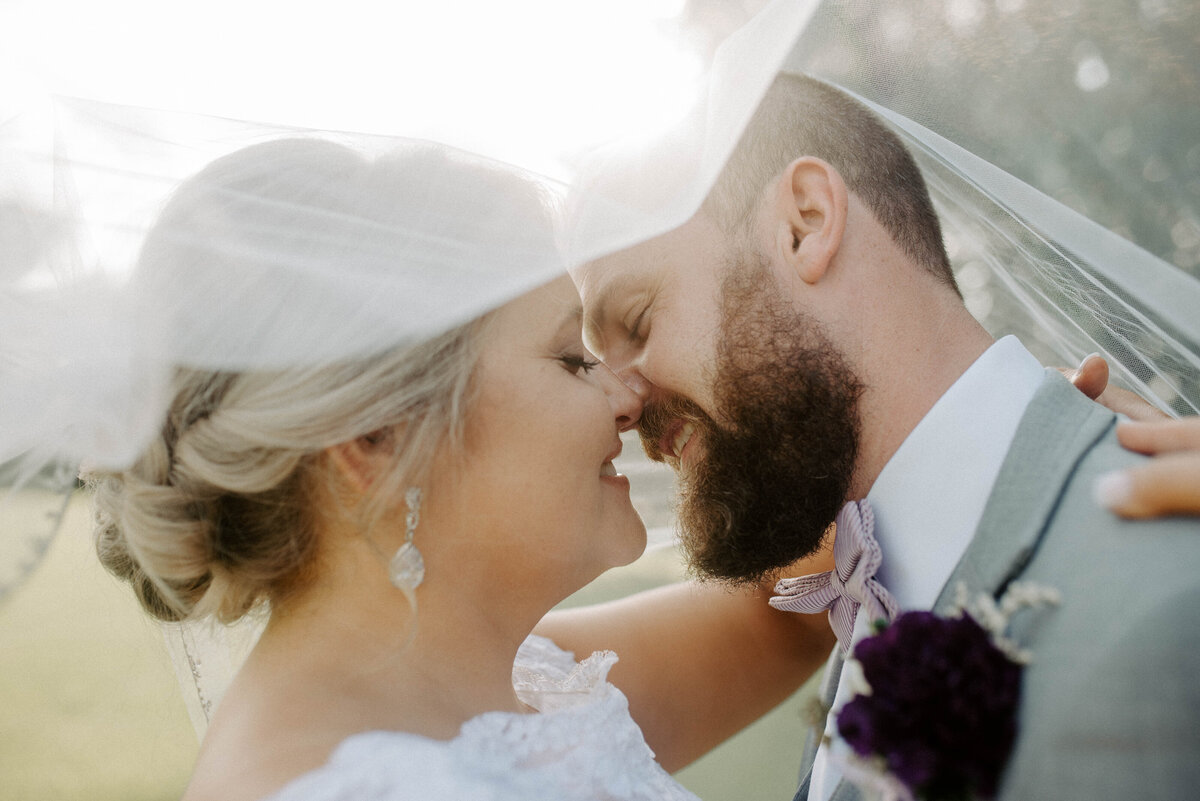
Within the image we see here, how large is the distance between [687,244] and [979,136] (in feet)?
2.79

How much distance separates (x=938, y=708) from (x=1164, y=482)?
54 cm

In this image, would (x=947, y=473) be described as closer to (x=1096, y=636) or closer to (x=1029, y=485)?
(x=1029, y=485)

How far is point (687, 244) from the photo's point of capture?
7.60 ft

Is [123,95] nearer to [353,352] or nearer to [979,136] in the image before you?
[353,352]

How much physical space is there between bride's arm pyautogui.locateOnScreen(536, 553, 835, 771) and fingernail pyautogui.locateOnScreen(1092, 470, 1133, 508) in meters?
1.44

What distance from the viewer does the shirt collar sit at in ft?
5.93

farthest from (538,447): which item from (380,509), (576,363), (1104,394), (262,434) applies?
(1104,394)

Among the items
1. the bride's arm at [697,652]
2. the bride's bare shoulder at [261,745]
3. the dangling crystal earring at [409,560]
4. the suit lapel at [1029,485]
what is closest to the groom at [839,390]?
the suit lapel at [1029,485]

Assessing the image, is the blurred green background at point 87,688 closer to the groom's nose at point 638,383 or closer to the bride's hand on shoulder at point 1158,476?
the groom's nose at point 638,383

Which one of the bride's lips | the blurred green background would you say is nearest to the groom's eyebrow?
the bride's lips

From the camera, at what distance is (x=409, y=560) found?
1833 millimetres

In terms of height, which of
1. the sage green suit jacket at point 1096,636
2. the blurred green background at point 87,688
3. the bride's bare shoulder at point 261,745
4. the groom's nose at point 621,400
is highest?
the sage green suit jacket at point 1096,636

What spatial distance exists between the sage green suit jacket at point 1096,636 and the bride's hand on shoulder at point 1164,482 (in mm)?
30

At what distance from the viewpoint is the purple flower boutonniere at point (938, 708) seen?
127 centimetres
